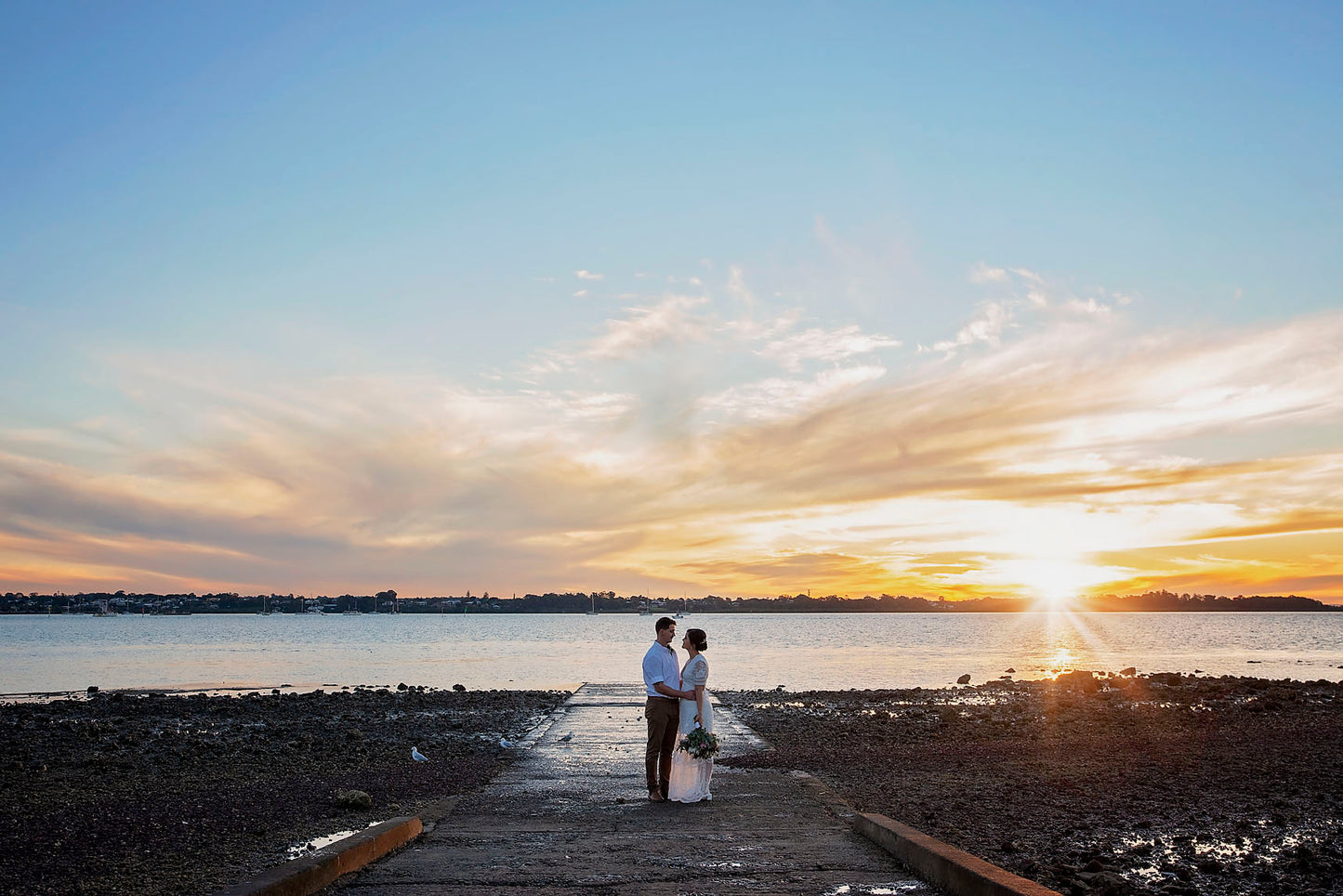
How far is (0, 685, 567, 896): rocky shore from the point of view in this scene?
27.6 ft

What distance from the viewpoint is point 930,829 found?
9.77 meters

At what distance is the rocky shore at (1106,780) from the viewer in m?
8.29

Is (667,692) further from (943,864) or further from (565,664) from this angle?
(565,664)

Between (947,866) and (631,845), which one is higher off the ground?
(947,866)

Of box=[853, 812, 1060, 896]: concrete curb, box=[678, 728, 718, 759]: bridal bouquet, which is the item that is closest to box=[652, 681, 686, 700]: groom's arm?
box=[678, 728, 718, 759]: bridal bouquet

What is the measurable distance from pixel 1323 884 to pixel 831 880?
4013 mm

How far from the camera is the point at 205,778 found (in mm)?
14844

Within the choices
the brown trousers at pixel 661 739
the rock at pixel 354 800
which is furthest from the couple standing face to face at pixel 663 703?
the rock at pixel 354 800

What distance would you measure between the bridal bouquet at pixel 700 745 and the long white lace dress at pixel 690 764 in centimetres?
7

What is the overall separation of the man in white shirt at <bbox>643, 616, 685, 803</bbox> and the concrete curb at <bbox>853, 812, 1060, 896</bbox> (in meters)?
2.86

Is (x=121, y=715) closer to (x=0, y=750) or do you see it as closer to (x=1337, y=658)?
(x=0, y=750)

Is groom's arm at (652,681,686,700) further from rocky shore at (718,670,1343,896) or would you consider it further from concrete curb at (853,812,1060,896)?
concrete curb at (853,812,1060,896)

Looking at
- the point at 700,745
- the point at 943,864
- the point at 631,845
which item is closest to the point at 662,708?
the point at 700,745

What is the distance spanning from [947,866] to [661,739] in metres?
4.55
